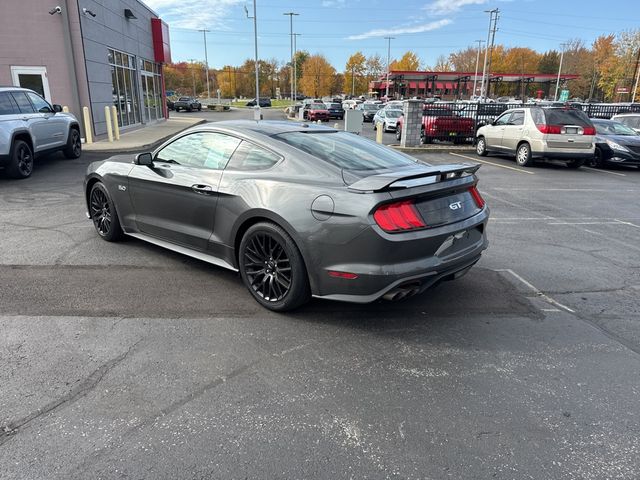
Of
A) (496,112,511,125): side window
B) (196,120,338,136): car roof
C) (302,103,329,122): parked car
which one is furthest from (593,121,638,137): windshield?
(302,103,329,122): parked car

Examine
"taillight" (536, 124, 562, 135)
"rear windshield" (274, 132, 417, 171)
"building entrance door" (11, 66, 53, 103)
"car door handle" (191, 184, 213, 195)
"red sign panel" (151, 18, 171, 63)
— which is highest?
"red sign panel" (151, 18, 171, 63)

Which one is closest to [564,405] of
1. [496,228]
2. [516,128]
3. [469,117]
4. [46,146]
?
[496,228]

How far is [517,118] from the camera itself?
46.2 feet

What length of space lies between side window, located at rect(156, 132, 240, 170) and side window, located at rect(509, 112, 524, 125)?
38.9ft

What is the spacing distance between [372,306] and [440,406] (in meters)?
1.44

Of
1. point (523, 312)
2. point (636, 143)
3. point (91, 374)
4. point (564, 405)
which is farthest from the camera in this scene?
point (636, 143)

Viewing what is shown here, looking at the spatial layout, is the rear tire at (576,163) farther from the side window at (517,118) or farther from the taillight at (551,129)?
the side window at (517,118)

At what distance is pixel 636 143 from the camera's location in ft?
43.7

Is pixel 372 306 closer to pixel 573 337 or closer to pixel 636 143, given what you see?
pixel 573 337

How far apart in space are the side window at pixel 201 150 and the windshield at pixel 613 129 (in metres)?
13.8

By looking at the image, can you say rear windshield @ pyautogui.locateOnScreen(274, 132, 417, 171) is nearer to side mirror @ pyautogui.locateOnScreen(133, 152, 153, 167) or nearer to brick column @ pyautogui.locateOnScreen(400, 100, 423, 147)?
side mirror @ pyautogui.locateOnScreen(133, 152, 153, 167)

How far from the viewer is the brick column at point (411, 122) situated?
1689 centimetres

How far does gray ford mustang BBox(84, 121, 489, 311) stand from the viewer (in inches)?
133

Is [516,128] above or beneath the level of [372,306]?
above
